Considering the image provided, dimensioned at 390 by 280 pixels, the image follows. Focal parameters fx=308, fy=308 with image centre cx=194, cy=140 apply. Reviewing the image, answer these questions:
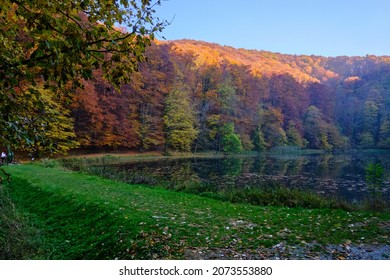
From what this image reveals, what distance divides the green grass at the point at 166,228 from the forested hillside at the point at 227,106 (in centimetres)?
1944

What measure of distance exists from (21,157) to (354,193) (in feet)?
77.4

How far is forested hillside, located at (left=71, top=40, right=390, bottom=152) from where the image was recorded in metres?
34.6

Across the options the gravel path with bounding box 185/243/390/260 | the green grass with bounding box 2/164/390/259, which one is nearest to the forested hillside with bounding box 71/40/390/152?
the green grass with bounding box 2/164/390/259

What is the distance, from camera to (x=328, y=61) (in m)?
102


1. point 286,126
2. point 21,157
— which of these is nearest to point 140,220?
point 21,157

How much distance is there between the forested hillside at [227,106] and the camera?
34.6 metres

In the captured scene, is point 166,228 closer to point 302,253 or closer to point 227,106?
point 302,253

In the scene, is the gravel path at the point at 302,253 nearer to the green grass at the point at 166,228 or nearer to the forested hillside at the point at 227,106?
the green grass at the point at 166,228

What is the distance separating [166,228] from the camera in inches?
227

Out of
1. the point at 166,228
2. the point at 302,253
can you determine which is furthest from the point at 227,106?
the point at 302,253

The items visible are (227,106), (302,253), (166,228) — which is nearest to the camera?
(302,253)

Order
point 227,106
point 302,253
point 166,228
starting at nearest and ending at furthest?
point 302,253 < point 166,228 < point 227,106

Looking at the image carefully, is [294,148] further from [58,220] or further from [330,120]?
[58,220]

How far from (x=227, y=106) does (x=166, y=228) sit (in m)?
43.7
